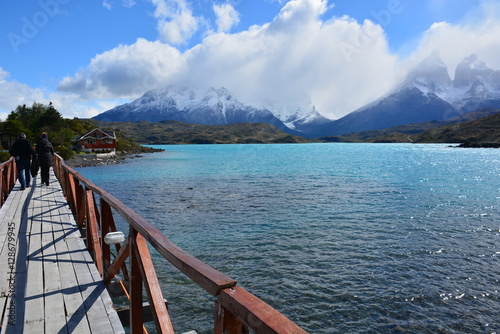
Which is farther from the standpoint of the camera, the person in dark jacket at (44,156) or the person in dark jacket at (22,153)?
the person in dark jacket at (44,156)

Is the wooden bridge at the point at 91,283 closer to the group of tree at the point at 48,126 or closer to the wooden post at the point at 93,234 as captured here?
the wooden post at the point at 93,234

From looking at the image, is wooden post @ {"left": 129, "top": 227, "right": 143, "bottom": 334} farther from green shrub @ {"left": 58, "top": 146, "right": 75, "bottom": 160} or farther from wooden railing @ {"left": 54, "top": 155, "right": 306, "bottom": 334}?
green shrub @ {"left": 58, "top": 146, "right": 75, "bottom": 160}

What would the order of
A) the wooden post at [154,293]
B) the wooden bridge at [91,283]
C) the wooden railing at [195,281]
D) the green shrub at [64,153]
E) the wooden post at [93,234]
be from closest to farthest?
the wooden railing at [195,281]
the wooden bridge at [91,283]
the wooden post at [154,293]
the wooden post at [93,234]
the green shrub at [64,153]

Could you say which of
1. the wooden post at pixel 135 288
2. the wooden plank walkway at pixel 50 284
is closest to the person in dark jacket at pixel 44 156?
the wooden plank walkway at pixel 50 284

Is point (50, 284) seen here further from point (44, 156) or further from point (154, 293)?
point (44, 156)

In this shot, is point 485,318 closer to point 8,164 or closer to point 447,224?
point 447,224

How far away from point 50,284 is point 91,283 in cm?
69

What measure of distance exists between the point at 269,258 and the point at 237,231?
4.77 metres

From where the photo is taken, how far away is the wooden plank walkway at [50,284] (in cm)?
501

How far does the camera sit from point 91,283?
254 inches

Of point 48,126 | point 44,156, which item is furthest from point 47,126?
point 44,156

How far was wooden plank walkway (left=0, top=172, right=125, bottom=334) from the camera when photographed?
501 cm

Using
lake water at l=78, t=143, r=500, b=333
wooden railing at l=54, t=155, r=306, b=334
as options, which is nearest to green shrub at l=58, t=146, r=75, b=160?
lake water at l=78, t=143, r=500, b=333

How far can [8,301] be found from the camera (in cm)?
563
